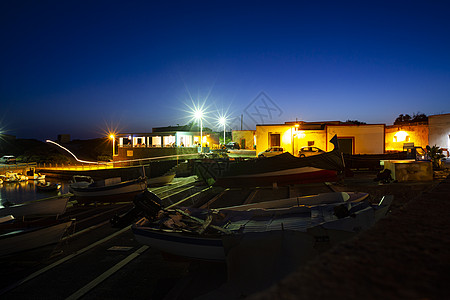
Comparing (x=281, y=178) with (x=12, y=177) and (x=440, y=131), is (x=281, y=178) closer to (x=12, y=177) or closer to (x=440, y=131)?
(x=440, y=131)

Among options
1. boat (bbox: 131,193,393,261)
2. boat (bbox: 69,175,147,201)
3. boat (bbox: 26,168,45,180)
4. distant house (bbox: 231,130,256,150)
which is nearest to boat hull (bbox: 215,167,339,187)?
boat (bbox: 131,193,393,261)

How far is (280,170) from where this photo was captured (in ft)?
39.7

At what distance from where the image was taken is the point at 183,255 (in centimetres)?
705

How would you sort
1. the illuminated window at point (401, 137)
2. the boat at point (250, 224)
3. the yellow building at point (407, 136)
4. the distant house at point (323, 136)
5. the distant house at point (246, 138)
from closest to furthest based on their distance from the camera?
1. the boat at point (250, 224)
2. the distant house at point (323, 136)
3. the yellow building at point (407, 136)
4. the illuminated window at point (401, 137)
5. the distant house at point (246, 138)

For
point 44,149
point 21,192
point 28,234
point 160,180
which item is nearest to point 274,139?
point 160,180

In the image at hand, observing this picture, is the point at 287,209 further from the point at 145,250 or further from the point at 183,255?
the point at 145,250

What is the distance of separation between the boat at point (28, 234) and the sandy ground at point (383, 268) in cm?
1061

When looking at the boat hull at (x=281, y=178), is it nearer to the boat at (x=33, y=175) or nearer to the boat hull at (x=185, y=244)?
the boat hull at (x=185, y=244)

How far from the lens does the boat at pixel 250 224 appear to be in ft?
18.9

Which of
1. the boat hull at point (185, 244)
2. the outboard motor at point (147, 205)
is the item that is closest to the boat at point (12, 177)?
the outboard motor at point (147, 205)

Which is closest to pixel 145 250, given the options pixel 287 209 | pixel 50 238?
pixel 50 238

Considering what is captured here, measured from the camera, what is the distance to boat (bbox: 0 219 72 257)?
28.6 feet

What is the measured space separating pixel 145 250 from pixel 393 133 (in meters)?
34.0

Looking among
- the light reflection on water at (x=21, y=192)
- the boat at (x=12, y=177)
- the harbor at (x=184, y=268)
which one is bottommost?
the light reflection on water at (x=21, y=192)
